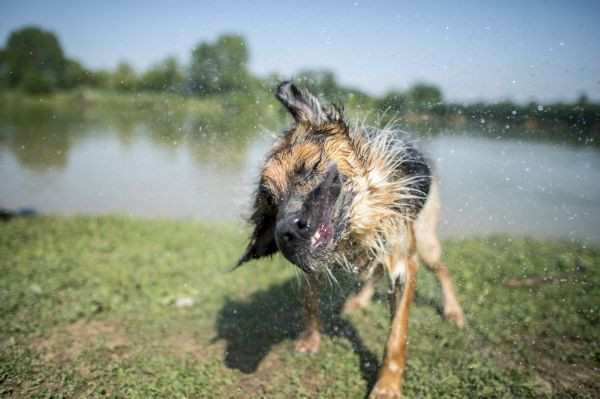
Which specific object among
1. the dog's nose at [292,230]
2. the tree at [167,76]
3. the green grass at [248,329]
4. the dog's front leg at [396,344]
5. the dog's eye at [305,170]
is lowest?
the green grass at [248,329]

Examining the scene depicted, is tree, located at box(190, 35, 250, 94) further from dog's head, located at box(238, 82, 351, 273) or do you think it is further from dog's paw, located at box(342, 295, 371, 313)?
dog's paw, located at box(342, 295, 371, 313)

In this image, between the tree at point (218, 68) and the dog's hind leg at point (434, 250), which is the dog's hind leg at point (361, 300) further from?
the tree at point (218, 68)

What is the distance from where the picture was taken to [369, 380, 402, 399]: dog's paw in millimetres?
3754

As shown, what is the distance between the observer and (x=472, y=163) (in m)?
6.51

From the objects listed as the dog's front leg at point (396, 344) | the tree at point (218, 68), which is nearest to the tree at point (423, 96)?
the dog's front leg at point (396, 344)

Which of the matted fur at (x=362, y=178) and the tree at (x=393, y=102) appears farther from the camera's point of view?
the tree at (x=393, y=102)

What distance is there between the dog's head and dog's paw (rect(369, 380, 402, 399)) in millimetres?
1266

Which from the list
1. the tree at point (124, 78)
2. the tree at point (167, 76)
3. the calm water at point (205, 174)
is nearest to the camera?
the calm water at point (205, 174)

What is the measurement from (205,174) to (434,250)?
315 inches

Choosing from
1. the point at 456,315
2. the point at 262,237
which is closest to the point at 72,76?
the point at 262,237

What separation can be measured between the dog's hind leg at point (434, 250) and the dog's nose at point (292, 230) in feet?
5.97

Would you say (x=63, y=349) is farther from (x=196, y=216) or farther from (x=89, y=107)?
(x=89, y=107)

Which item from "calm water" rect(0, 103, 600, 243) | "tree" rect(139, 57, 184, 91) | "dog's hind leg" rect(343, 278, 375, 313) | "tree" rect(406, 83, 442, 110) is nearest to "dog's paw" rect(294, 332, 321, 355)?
"dog's hind leg" rect(343, 278, 375, 313)

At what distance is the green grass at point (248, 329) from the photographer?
395cm
